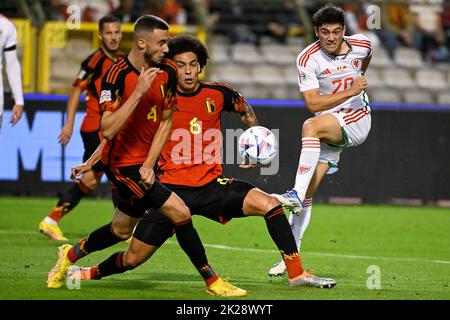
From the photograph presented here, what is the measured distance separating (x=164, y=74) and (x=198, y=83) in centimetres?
→ 85

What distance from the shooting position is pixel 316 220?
14.9m

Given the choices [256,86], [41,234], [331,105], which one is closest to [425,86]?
[256,86]

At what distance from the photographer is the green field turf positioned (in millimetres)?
8102

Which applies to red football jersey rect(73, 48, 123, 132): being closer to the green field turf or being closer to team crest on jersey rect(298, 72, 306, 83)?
the green field turf

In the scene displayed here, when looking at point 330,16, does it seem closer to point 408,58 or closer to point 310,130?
point 310,130

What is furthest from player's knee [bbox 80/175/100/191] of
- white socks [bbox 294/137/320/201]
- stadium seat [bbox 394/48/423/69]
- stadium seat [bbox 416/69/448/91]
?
stadium seat [bbox 394/48/423/69]

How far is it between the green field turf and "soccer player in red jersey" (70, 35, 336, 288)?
0.27m

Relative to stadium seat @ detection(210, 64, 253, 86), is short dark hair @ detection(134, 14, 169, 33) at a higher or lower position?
higher

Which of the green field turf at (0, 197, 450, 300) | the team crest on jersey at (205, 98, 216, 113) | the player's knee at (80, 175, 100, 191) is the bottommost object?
the green field turf at (0, 197, 450, 300)

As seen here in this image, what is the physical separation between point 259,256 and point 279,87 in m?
9.72

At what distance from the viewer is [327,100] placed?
922 centimetres

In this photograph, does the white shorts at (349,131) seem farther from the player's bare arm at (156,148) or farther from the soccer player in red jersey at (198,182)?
the player's bare arm at (156,148)

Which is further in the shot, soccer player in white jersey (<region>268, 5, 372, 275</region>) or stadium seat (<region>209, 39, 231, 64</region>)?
stadium seat (<region>209, 39, 231, 64</region>)

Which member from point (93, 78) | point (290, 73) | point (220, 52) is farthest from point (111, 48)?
point (290, 73)
